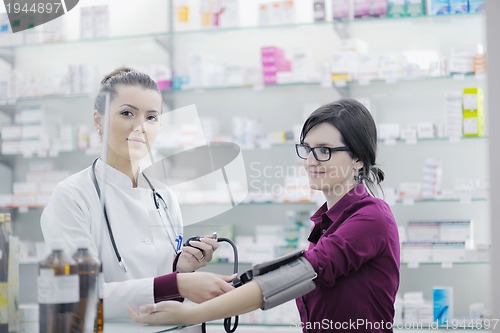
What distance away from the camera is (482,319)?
3898mm

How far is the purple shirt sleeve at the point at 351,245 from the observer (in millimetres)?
1820

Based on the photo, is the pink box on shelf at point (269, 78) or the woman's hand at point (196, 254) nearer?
the woman's hand at point (196, 254)

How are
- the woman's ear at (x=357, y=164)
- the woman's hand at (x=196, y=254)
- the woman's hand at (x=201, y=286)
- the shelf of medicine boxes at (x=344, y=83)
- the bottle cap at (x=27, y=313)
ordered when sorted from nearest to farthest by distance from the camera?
1. the bottle cap at (x=27, y=313)
2. the woman's hand at (x=201, y=286)
3. the woman's hand at (x=196, y=254)
4. the woman's ear at (x=357, y=164)
5. the shelf of medicine boxes at (x=344, y=83)

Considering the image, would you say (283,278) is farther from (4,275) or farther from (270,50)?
(270,50)

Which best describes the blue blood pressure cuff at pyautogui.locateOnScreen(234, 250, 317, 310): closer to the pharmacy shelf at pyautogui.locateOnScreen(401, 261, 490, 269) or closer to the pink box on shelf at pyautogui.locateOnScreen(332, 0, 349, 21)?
the pharmacy shelf at pyautogui.locateOnScreen(401, 261, 490, 269)

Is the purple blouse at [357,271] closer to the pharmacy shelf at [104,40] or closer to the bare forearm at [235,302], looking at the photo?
the bare forearm at [235,302]

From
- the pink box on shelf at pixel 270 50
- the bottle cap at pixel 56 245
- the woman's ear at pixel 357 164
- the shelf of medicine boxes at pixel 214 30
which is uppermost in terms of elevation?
the shelf of medicine boxes at pixel 214 30

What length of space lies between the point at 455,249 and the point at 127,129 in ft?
8.72

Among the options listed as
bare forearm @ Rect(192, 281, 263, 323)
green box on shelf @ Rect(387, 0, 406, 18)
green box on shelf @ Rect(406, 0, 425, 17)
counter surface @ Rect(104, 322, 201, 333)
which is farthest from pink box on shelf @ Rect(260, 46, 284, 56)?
counter surface @ Rect(104, 322, 201, 333)

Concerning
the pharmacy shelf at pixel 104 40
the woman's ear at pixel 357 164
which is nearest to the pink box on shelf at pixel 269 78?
the pharmacy shelf at pixel 104 40

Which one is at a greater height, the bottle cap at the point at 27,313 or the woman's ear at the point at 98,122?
the woman's ear at the point at 98,122

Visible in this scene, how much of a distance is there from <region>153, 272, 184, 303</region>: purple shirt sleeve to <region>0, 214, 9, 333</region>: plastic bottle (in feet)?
1.33

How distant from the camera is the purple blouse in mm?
1854

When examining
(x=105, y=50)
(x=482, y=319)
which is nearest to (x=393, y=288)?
(x=482, y=319)
